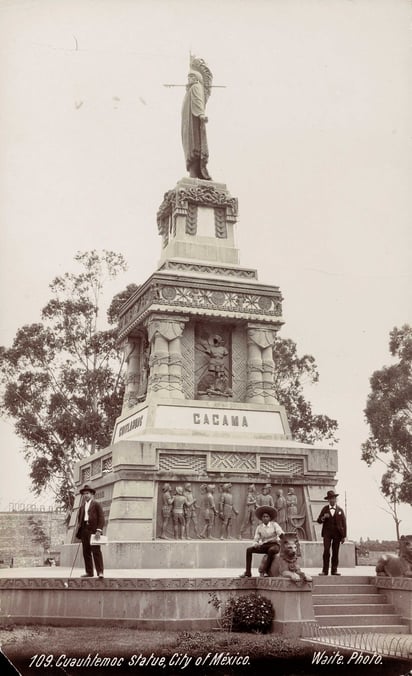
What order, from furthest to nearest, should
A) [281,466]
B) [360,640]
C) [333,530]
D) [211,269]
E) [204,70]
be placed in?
1. [204,70]
2. [211,269]
3. [281,466]
4. [333,530]
5. [360,640]

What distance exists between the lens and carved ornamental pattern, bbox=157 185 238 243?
73.5 ft

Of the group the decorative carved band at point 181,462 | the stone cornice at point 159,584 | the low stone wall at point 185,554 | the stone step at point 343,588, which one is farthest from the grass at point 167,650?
the decorative carved band at point 181,462

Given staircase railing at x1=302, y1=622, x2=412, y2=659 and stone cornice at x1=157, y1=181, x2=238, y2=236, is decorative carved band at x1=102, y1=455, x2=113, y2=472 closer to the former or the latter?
stone cornice at x1=157, y1=181, x2=238, y2=236

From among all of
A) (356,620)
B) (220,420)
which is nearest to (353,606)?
(356,620)

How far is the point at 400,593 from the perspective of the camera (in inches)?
487

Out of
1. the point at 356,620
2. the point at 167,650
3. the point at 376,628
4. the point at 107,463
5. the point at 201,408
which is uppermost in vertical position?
the point at 201,408

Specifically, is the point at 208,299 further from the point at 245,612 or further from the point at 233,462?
the point at 245,612

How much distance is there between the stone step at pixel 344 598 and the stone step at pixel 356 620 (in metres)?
0.38

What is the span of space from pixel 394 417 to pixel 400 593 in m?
22.5

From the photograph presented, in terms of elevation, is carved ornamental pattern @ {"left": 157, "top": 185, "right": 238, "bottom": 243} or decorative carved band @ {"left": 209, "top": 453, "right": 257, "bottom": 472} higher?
carved ornamental pattern @ {"left": 157, "top": 185, "right": 238, "bottom": 243}

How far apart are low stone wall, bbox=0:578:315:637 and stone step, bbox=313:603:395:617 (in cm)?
89

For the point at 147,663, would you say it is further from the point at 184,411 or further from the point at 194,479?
the point at 184,411

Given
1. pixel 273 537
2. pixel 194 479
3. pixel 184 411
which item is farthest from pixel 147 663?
pixel 184 411

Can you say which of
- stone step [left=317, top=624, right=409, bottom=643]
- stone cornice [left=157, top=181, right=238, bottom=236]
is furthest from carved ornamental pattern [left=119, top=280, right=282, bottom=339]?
stone step [left=317, top=624, right=409, bottom=643]
